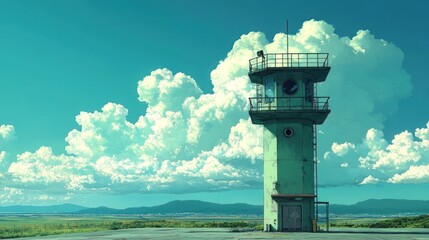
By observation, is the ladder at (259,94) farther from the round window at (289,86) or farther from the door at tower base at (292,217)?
the door at tower base at (292,217)

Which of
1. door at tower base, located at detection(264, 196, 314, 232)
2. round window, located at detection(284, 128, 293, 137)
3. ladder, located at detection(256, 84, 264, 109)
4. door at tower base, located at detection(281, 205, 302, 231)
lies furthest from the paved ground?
ladder, located at detection(256, 84, 264, 109)

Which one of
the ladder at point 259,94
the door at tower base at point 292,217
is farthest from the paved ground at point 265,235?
the ladder at point 259,94

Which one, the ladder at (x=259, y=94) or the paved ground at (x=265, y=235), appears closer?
the paved ground at (x=265, y=235)

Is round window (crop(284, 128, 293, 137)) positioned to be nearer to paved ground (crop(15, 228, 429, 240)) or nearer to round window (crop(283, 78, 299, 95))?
round window (crop(283, 78, 299, 95))

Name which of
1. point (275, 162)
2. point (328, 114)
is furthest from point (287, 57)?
point (275, 162)

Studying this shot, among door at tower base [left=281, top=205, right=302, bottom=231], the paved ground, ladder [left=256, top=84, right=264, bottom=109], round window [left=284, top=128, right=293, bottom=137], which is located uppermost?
ladder [left=256, top=84, right=264, bottom=109]

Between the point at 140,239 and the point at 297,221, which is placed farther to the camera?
the point at 297,221

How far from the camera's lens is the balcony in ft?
148

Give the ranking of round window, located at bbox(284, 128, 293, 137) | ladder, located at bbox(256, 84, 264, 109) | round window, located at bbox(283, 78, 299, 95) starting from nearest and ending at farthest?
round window, located at bbox(284, 128, 293, 137) → round window, located at bbox(283, 78, 299, 95) → ladder, located at bbox(256, 84, 264, 109)

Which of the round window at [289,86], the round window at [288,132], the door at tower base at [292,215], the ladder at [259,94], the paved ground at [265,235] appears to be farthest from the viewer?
the ladder at [259,94]

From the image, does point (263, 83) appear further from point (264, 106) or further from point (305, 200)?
point (305, 200)

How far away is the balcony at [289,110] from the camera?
148ft

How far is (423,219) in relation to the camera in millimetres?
65250

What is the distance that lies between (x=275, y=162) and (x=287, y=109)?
467 centimetres
